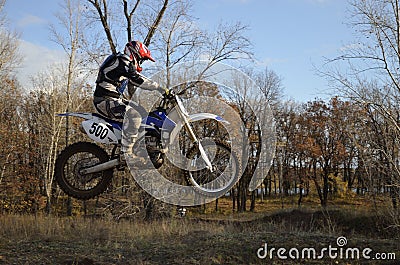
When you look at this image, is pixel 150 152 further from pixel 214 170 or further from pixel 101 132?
pixel 214 170

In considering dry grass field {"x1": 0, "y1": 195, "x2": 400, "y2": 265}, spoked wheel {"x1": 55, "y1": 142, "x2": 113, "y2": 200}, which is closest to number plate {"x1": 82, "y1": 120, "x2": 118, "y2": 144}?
spoked wheel {"x1": 55, "y1": 142, "x2": 113, "y2": 200}

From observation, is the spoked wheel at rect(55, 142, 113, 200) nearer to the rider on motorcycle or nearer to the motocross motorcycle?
the motocross motorcycle

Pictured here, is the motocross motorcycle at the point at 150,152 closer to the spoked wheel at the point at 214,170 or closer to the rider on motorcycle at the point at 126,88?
the spoked wheel at the point at 214,170

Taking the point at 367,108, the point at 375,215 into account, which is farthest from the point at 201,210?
the point at 367,108

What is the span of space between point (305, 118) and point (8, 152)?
86.9 ft

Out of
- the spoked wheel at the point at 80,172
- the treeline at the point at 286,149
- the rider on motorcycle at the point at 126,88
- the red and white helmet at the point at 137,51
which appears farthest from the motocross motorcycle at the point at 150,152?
the treeline at the point at 286,149

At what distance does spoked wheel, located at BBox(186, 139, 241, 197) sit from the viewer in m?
5.80

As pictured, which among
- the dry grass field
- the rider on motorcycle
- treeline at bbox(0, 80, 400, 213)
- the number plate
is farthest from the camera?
treeline at bbox(0, 80, 400, 213)

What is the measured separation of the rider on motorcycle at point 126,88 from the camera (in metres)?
5.21

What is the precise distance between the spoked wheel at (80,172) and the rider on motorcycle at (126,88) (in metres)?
0.49

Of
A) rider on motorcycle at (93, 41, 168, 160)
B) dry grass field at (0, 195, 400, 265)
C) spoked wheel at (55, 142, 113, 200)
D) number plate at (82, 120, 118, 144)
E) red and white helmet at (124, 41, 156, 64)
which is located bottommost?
dry grass field at (0, 195, 400, 265)

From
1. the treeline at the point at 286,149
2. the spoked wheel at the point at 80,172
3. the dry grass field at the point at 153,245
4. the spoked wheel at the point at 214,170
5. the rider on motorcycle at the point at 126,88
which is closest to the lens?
the rider on motorcycle at the point at 126,88

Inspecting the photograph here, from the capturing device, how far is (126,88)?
5441 millimetres

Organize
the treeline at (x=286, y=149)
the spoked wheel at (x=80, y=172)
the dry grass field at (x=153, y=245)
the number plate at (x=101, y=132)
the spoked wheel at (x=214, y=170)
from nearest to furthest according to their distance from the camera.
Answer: the number plate at (x=101, y=132) → the spoked wheel at (x=80, y=172) → the spoked wheel at (x=214, y=170) → the dry grass field at (x=153, y=245) → the treeline at (x=286, y=149)
